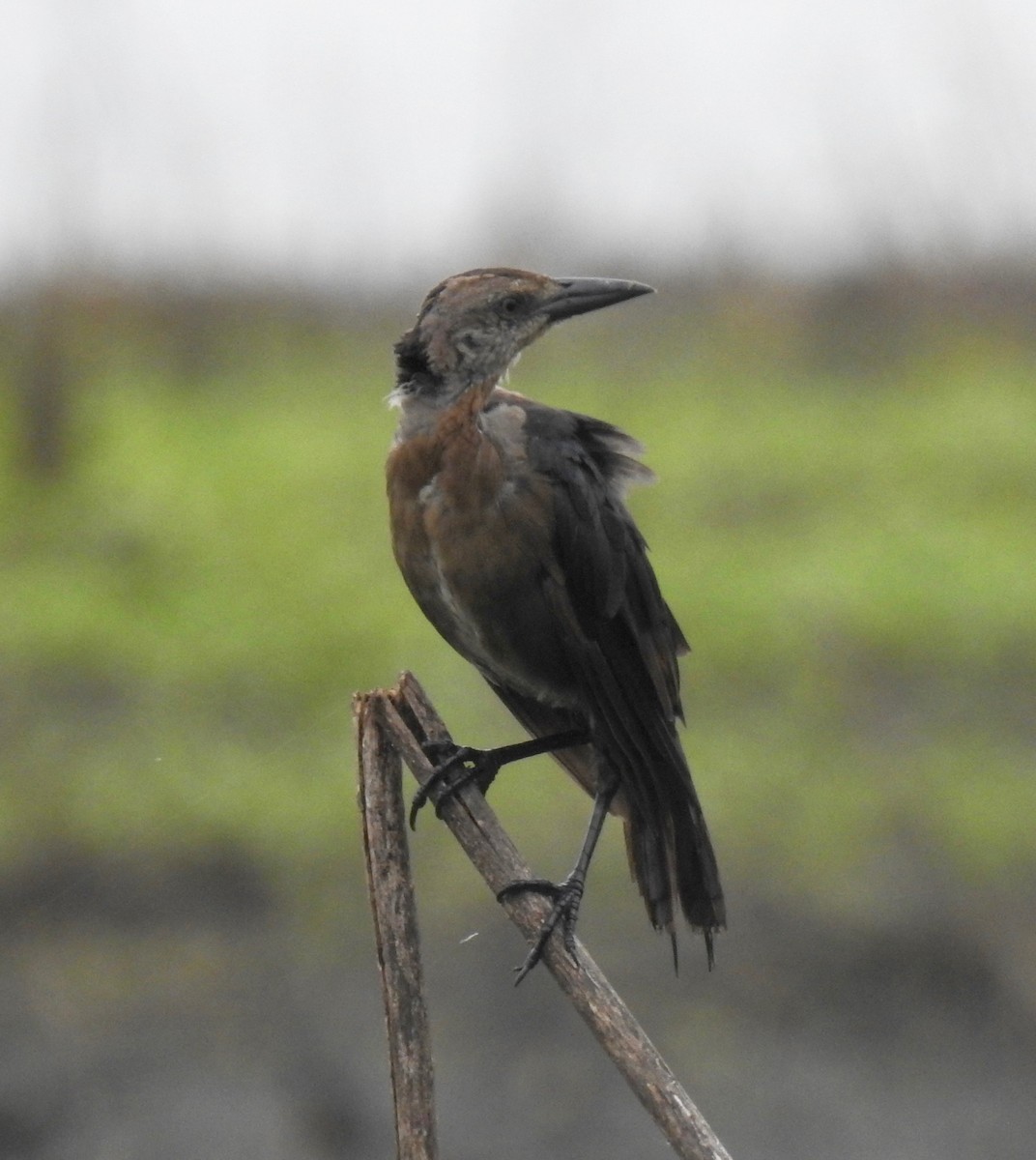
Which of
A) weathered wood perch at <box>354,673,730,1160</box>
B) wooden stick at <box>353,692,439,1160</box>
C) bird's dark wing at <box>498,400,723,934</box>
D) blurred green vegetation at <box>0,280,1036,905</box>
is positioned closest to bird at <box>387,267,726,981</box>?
bird's dark wing at <box>498,400,723,934</box>

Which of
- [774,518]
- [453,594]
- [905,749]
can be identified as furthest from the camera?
[774,518]

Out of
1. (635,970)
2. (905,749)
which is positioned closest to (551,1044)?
(635,970)

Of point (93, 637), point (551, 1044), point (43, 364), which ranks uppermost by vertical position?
point (43, 364)

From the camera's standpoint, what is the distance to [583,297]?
12.6 ft

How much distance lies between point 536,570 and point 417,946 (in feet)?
3.13

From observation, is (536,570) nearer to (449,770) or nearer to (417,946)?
(449,770)

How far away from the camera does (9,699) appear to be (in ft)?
28.1

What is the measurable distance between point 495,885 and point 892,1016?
383cm

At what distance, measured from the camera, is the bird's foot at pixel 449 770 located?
342 cm

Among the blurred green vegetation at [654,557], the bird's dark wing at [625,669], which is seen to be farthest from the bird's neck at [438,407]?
the blurred green vegetation at [654,557]

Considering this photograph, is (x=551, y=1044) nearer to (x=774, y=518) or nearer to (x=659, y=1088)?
(x=659, y=1088)

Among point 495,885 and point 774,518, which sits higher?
point 495,885

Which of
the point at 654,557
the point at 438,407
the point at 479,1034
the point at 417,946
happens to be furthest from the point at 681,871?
the point at 654,557

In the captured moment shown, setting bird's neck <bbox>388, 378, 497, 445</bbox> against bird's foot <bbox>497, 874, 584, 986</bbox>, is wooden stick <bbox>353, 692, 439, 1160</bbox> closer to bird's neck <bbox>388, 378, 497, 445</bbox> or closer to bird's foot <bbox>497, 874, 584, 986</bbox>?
bird's foot <bbox>497, 874, 584, 986</bbox>
